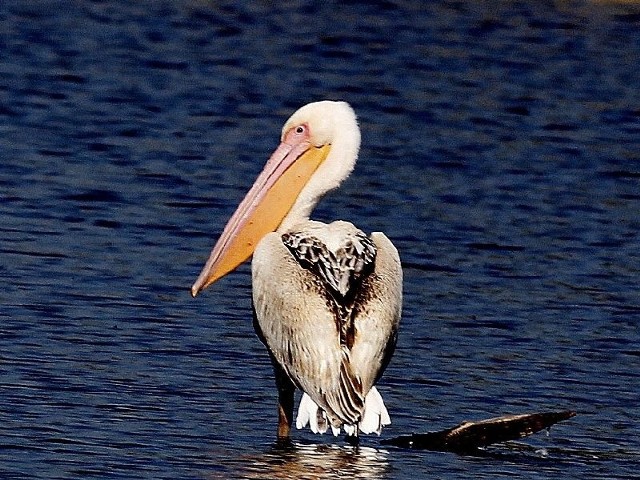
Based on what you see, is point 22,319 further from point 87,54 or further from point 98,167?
point 87,54

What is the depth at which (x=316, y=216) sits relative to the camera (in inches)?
479

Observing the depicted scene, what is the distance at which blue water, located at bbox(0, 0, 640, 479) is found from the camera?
766 centimetres

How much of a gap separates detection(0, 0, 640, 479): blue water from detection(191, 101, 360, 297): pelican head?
64 centimetres

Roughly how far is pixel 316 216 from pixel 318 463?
505 centimetres

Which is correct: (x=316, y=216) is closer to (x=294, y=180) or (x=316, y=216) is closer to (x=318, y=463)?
(x=294, y=180)

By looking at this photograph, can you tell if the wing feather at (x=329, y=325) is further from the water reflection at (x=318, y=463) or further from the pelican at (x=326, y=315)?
the water reflection at (x=318, y=463)

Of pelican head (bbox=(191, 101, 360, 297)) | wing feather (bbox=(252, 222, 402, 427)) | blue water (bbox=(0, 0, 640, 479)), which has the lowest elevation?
blue water (bbox=(0, 0, 640, 479))

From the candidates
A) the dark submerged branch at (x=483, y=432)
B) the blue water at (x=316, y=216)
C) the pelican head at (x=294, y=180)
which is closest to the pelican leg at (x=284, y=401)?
the blue water at (x=316, y=216)

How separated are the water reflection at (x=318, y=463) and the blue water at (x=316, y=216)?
19 mm

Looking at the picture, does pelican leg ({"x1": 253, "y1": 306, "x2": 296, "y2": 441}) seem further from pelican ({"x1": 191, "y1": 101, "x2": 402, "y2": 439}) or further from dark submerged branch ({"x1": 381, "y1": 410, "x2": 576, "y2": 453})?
dark submerged branch ({"x1": 381, "y1": 410, "x2": 576, "y2": 453})

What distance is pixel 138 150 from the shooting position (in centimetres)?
1390

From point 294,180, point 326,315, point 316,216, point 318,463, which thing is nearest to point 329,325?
point 326,315

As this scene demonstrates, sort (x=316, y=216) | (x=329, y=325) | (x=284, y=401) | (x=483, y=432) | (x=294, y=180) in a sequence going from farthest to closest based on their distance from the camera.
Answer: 1. (x=316, y=216)
2. (x=294, y=180)
3. (x=284, y=401)
4. (x=483, y=432)
5. (x=329, y=325)

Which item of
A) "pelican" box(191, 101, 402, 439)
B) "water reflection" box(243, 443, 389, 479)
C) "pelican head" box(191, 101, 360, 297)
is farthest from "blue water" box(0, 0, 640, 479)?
"pelican head" box(191, 101, 360, 297)
